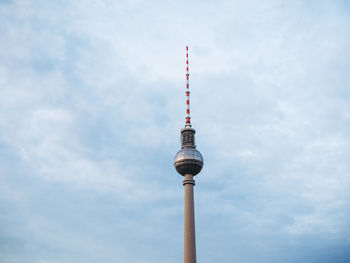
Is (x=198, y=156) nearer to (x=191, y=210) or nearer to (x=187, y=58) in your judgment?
(x=191, y=210)

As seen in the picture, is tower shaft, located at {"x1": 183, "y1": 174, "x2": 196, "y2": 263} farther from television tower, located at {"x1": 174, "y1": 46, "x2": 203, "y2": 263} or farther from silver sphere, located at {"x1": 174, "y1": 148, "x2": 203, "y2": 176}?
silver sphere, located at {"x1": 174, "y1": 148, "x2": 203, "y2": 176}

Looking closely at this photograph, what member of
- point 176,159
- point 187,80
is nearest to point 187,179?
point 176,159

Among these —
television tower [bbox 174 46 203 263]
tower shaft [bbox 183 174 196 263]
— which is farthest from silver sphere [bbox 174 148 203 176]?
tower shaft [bbox 183 174 196 263]

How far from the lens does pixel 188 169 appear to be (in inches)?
3708

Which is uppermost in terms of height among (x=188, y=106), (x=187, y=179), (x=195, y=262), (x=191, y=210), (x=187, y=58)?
(x=187, y=58)

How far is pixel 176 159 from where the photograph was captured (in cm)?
9588

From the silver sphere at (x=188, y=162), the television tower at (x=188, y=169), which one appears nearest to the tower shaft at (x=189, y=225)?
the television tower at (x=188, y=169)

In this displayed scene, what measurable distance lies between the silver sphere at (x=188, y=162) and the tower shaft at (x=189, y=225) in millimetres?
1495

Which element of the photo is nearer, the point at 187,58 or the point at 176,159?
the point at 176,159

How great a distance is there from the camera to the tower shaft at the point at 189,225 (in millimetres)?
85938

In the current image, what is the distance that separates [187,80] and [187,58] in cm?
553

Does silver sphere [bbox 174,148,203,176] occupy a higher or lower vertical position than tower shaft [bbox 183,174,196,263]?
higher

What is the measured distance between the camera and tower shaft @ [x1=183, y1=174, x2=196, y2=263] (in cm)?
8594

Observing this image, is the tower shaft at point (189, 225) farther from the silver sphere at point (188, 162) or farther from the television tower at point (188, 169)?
the silver sphere at point (188, 162)
